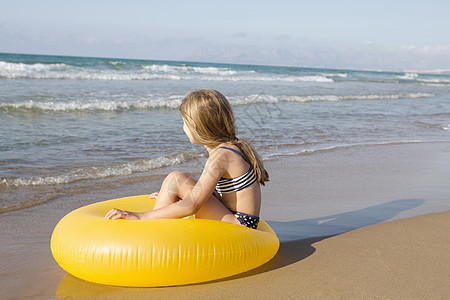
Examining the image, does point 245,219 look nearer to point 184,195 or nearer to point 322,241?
point 184,195

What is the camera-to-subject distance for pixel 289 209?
15.3 feet

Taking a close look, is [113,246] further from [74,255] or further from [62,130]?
[62,130]

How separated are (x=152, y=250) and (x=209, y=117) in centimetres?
98

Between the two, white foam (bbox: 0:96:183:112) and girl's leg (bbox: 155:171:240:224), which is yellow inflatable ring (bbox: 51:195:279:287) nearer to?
girl's leg (bbox: 155:171:240:224)

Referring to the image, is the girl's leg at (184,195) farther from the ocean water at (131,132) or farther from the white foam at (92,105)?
the white foam at (92,105)

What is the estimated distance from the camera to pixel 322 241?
367 cm

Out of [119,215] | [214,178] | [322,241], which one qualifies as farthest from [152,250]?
[322,241]

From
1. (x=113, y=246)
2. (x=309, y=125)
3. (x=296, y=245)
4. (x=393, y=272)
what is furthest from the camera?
(x=309, y=125)

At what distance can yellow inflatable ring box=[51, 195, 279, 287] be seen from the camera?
9.01ft

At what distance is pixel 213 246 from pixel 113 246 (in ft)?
2.05

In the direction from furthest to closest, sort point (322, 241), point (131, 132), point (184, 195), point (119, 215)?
point (131, 132), point (322, 241), point (184, 195), point (119, 215)

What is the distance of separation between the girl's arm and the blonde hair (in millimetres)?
149

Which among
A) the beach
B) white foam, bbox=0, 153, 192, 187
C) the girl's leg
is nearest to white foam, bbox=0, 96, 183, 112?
white foam, bbox=0, 153, 192, 187

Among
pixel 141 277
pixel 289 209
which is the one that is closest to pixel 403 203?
pixel 289 209
